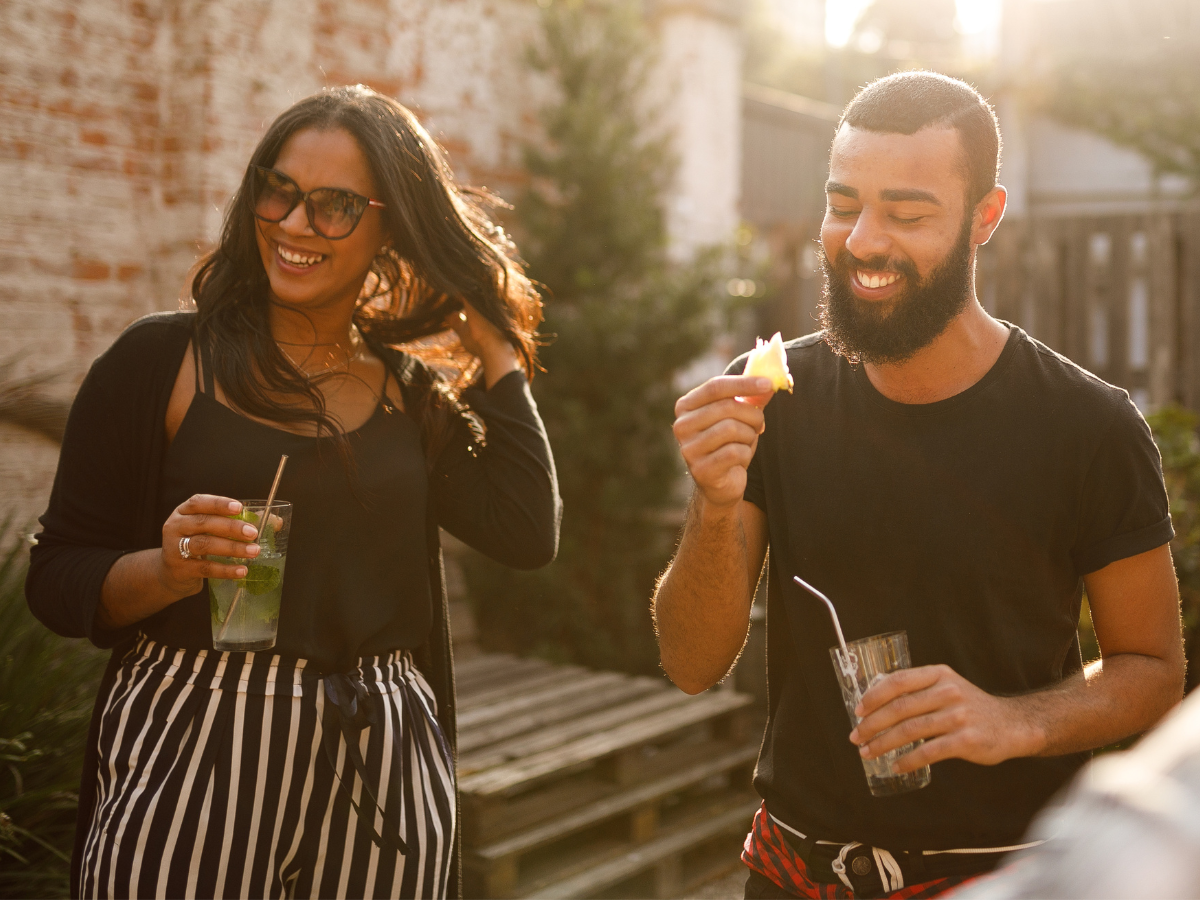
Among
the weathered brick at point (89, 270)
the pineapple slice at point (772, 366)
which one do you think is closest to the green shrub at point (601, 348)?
the weathered brick at point (89, 270)

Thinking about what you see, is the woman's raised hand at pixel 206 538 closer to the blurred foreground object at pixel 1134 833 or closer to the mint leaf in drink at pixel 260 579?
the mint leaf in drink at pixel 260 579

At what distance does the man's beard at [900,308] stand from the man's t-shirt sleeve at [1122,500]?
13.8 inches

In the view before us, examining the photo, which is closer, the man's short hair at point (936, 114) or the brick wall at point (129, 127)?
the man's short hair at point (936, 114)

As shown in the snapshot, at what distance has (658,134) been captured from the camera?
6.76m

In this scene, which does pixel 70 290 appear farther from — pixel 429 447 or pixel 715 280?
pixel 715 280

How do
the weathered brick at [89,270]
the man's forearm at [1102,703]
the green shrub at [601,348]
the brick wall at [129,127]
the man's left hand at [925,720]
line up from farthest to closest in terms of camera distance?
the green shrub at [601,348] < the weathered brick at [89,270] < the brick wall at [129,127] < the man's forearm at [1102,703] < the man's left hand at [925,720]

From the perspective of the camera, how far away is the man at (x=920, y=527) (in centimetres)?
182

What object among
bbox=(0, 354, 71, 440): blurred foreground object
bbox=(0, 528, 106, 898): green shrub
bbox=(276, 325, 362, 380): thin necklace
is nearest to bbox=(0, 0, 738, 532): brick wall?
bbox=(0, 354, 71, 440): blurred foreground object

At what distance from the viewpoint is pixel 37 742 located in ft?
9.91

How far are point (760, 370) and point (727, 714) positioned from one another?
3.02 metres

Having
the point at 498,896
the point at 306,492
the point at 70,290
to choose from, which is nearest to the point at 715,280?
the point at 70,290

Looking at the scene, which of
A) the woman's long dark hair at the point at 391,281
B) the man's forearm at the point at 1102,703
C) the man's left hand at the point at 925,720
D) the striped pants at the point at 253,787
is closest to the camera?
the man's left hand at the point at 925,720

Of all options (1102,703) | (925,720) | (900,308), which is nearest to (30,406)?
(900,308)

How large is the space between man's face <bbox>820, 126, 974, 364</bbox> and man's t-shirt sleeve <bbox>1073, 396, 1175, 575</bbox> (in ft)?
1.19
